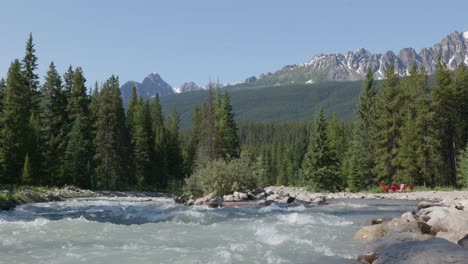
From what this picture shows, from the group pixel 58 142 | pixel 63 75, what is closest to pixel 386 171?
pixel 58 142

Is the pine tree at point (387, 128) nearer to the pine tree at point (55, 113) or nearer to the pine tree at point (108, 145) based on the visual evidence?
the pine tree at point (108, 145)

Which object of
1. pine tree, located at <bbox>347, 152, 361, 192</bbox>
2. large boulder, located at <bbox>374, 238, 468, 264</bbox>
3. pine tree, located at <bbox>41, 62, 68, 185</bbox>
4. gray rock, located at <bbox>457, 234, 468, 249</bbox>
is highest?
pine tree, located at <bbox>41, 62, 68, 185</bbox>

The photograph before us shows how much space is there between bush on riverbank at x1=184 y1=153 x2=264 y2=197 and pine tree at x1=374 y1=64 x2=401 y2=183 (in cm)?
1958

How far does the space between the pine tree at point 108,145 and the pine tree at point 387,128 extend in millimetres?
30908

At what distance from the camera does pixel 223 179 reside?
32594 mm

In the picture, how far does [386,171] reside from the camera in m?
47.0

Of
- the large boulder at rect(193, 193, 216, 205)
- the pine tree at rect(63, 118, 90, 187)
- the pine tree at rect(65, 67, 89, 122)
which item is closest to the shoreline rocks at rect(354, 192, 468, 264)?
the large boulder at rect(193, 193, 216, 205)

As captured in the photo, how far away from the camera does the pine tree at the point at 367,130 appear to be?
52.6m

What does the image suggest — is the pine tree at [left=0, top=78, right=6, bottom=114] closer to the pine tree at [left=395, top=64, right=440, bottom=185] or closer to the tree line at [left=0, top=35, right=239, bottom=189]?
the tree line at [left=0, top=35, right=239, bottom=189]

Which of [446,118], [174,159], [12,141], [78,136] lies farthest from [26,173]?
[446,118]

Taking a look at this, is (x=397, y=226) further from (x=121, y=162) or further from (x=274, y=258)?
(x=121, y=162)

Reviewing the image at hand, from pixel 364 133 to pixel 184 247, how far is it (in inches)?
1912

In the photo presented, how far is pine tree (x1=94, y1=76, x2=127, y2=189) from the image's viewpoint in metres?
51.9

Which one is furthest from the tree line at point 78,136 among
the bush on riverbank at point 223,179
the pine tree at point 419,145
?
the pine tree at point 419,145
